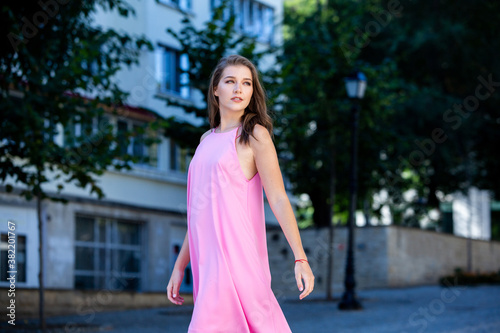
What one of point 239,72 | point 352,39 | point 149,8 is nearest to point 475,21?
point 352,39

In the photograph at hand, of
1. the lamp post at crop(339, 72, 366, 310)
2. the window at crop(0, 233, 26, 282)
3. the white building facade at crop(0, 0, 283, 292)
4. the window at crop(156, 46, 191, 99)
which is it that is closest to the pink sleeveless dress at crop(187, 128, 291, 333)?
the lamp post at crop(339, 72, 366, 310)

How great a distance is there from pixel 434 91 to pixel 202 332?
27.5 m

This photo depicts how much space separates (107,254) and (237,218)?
71.8 feet

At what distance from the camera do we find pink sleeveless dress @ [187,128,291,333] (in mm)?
3682

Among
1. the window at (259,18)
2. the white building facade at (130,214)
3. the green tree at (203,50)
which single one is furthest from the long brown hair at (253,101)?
the window at (259,18)

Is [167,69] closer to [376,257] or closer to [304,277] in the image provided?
[376,257]

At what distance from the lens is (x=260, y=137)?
3877 mm

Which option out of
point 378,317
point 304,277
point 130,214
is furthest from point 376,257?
point 304,277

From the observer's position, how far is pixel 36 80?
468 inches

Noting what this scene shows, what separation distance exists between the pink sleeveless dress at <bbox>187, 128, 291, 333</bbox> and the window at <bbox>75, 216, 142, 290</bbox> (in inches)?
802

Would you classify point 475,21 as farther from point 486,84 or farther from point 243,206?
point 243,206

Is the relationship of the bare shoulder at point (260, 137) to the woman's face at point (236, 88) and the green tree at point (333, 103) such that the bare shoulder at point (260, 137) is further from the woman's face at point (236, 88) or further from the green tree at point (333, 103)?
the green tree at point (333, 103)

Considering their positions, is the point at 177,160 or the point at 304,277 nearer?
the point at 304,277

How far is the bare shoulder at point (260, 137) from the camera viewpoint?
3.85 meters
